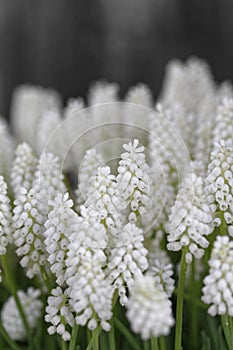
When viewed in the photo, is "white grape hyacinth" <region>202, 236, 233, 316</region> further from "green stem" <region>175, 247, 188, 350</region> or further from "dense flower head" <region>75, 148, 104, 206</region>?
"dense flower head" <region>75, 148, 104, 206</region>

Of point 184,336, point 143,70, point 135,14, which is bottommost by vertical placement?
point 184,336

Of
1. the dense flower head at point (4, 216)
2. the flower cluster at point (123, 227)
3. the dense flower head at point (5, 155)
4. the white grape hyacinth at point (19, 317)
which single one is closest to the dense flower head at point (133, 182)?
the flower cluster at point (123, 227)

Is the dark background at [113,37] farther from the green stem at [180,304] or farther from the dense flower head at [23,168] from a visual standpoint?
the green stem at [180,304]

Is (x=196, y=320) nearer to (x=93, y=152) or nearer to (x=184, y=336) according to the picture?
(x=184, y=336)

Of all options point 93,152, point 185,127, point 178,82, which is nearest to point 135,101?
point 178,82

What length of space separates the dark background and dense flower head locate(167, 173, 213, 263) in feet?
4.85

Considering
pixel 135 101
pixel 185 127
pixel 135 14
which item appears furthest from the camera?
pixel 135 14

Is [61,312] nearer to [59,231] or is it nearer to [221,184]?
[59,231]

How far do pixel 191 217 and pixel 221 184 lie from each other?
0.05 m

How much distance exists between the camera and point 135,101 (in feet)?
3.18

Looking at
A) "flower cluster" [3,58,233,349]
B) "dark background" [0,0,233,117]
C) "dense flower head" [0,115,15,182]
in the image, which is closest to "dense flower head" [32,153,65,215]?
"flower cluster" [3,58,233,349]

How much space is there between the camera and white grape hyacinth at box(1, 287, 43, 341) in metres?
0.71

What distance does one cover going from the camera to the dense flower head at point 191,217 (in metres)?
0.51

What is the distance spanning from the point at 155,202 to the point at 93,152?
0.25 feet
